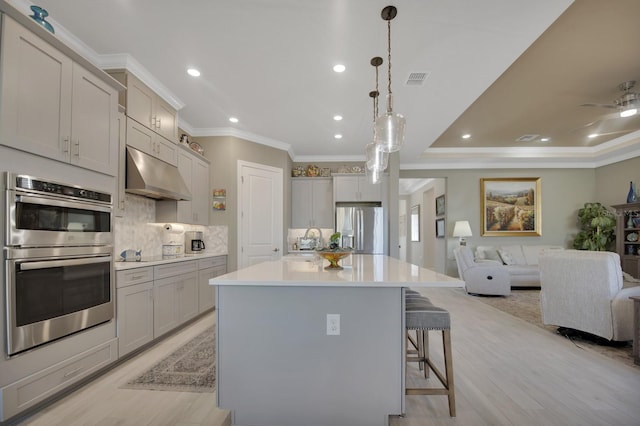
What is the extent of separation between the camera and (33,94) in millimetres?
1867

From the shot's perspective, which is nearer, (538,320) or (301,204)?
(538,320)

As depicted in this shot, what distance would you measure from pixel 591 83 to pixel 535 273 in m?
3.62

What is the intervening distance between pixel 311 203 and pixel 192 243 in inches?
100

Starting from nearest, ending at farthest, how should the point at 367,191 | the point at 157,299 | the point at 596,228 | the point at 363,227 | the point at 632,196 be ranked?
the point at 157,299 → the point at 632,196 → the point at 363,227 → the point at 367,191 → the point at 596,228

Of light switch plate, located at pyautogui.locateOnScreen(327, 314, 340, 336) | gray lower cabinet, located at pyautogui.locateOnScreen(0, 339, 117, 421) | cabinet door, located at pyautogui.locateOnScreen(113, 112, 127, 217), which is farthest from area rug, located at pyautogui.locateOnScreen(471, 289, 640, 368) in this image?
cabinet door, located at pyautogui.locateOnScreen(113, 112, 127, 217)

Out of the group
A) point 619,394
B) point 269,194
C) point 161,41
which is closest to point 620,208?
point 619,394

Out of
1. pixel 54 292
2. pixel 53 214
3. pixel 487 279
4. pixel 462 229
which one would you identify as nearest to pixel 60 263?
pixel 54 292

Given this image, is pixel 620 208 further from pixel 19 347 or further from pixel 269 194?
pixel 19 347

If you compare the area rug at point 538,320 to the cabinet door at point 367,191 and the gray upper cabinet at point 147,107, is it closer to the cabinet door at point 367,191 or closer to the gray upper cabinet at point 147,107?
the cabinet door at point 367,191

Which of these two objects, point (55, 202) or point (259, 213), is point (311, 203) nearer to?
point (259, 213)

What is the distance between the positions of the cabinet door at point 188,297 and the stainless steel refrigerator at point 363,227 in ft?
9.15

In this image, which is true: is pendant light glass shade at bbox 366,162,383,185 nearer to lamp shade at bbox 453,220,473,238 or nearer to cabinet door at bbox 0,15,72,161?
cabinet door at bbox 0,15,72,161

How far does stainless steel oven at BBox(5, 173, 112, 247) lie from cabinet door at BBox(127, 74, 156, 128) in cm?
101

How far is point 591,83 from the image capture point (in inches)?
143
